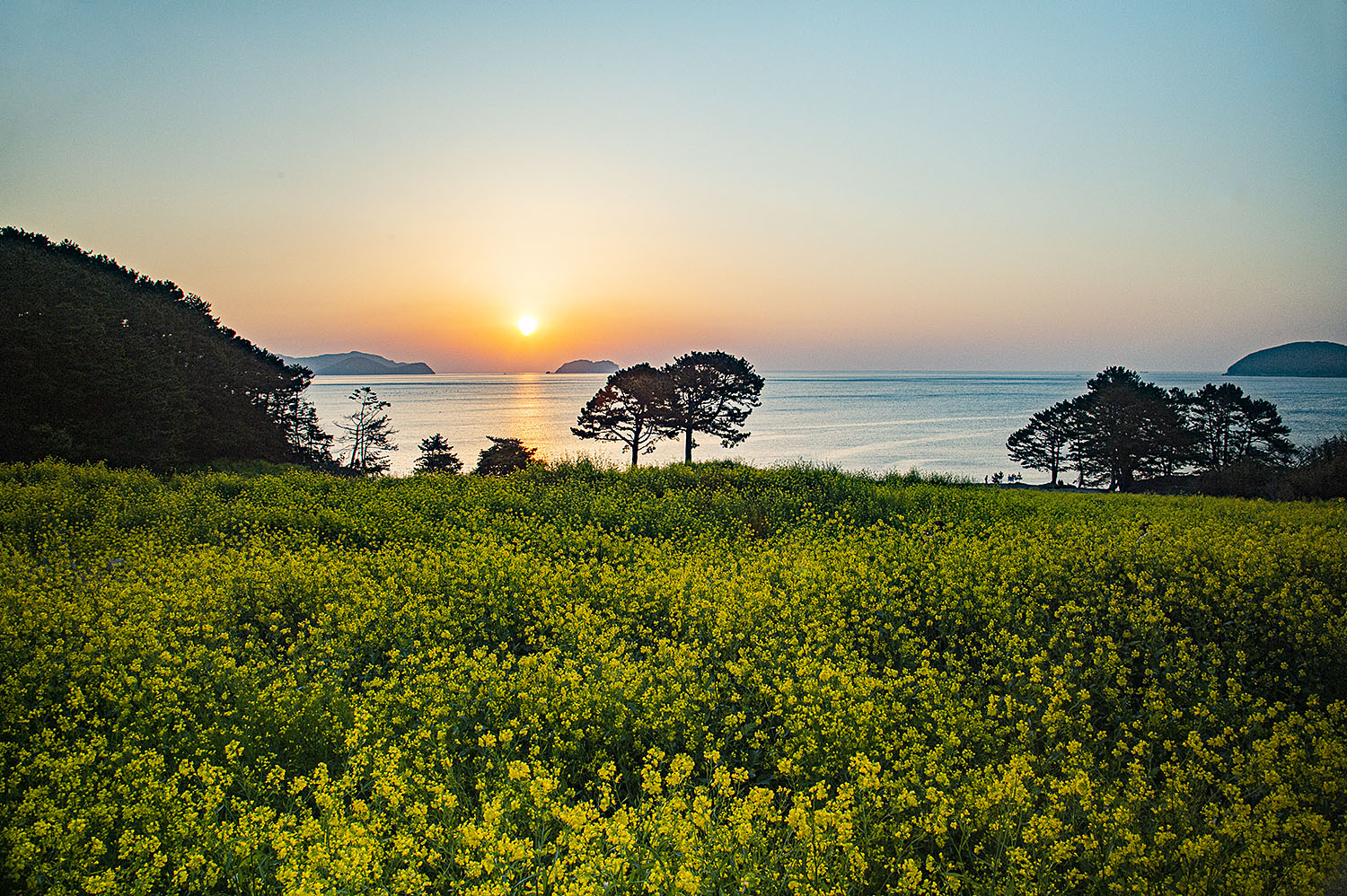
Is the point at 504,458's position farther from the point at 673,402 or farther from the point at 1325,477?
the point at 1325,477

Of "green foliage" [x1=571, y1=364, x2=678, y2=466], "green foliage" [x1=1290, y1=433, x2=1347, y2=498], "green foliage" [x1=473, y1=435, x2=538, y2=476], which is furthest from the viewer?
"green foliage" [x1=571, y1=364, x2=678, y2=466]

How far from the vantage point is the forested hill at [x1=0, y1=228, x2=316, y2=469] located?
70.4 feet

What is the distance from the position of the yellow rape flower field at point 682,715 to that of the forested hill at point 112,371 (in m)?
16.1

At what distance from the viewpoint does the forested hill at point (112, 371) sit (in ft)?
70.4

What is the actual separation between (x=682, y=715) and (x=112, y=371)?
27131mm

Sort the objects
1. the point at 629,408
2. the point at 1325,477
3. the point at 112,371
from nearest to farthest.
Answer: the point at 1325,477 < the point at 112,371 < the point at 629,408

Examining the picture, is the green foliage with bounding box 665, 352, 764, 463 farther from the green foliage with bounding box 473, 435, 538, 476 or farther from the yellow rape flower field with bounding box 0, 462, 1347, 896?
the yellow rape flower field with bounding box 0, 462, 1347, 896

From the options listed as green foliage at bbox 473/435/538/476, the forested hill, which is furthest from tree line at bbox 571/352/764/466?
the forested hill

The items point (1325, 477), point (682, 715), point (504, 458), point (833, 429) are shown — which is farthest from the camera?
point (833, 429)

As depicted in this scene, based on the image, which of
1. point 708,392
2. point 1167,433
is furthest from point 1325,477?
point 708,392

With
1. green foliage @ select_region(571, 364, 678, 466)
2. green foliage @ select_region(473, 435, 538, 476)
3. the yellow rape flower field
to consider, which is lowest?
the yellow rape flower field

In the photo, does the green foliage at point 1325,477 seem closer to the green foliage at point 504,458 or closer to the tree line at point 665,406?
the tree line at point 665,406

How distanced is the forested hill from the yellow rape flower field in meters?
16.1

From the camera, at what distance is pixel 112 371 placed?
923 inches
